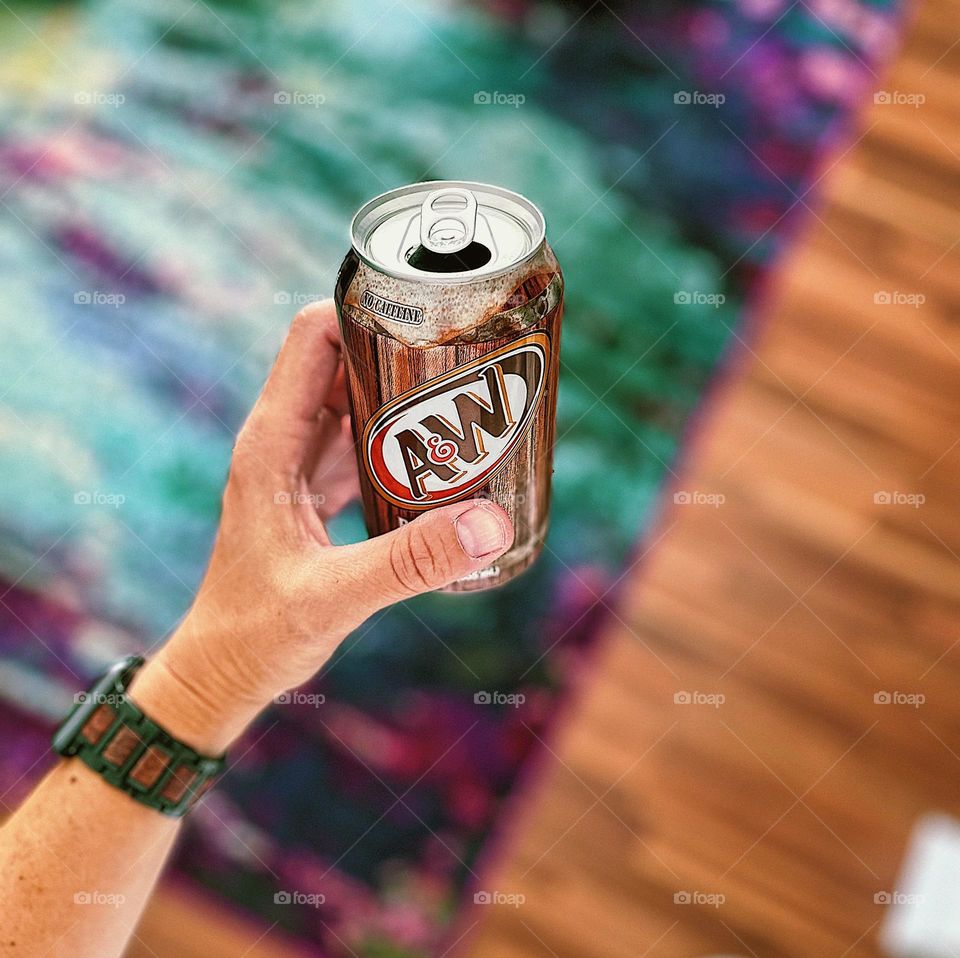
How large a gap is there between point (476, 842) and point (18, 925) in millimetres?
921

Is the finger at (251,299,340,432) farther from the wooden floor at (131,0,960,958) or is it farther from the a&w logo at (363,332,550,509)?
the wooden floor at (131,0,960,958)

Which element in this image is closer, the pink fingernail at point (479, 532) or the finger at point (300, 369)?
the pink fingernail at point (479, 532)

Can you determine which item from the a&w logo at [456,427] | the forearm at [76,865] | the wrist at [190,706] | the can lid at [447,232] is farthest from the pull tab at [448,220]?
the forearm at [76,865]

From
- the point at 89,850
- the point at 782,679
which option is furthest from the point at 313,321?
the point at 782,679

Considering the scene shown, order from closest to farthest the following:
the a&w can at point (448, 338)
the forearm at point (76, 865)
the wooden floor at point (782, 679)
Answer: the a&w can at point (448, 338) < the forearm at point (76, 865) < the wooden floor at point (782, 679)

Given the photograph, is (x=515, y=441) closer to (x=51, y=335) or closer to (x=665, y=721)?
(x=665, y=721)

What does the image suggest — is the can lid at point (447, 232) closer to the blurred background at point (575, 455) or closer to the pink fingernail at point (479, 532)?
the pink fingernail at point (479, 532)

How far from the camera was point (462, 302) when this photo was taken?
91cm

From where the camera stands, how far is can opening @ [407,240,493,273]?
95cm

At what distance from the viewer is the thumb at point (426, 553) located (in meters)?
0.99

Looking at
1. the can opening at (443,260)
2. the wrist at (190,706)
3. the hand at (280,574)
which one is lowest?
the wrist at (190,706)

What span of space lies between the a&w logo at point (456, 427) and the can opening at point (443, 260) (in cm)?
9

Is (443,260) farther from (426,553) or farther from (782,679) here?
(782,679)

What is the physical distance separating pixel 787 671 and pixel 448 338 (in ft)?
4.27
